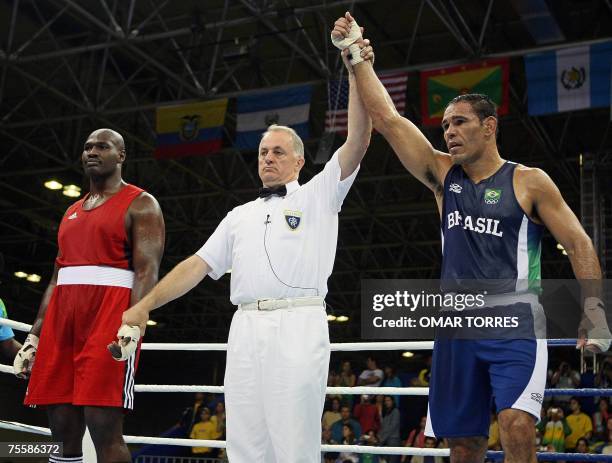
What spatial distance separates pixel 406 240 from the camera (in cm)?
2131

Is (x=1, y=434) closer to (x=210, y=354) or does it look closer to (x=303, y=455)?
(x=210, y=354)

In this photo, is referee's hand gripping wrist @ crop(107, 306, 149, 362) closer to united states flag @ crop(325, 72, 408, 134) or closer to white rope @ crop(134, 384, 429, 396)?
white rope @ crop(134, 384, 429, 396)

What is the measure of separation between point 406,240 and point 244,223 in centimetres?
1793

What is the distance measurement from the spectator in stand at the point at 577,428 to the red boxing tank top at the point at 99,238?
817 cm

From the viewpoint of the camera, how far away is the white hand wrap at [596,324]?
Answer: 2.99m

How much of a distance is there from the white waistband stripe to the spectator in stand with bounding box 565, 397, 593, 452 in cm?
814

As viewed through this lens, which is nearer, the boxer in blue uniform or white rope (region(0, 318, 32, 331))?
the boxer in blue uniform

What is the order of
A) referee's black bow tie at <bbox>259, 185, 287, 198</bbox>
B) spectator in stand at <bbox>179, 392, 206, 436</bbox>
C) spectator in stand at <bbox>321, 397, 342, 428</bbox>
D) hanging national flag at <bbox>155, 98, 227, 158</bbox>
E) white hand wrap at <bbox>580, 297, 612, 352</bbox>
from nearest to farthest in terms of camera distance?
white hand wrap at <bbox>580, 297, 612, 352</bbox>
referee's black bow tie at <bbox>259, 185, 287, 198</bbox>
spectator in stand at <bbox>321, 397, 342, 428</bbox>
spectator in stand at <bbox>179, 392, 206, 436</bbox>
hanging national flag at <bbox>155, 98, 227, 158</bbox>

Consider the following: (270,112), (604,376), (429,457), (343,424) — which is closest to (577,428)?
(604,376)

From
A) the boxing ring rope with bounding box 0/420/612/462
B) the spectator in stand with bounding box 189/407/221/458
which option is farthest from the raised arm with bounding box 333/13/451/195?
the spectator in stand with bounding box 189/407/221/458

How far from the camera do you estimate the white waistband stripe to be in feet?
12.5

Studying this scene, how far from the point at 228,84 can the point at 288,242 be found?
12.7 metres

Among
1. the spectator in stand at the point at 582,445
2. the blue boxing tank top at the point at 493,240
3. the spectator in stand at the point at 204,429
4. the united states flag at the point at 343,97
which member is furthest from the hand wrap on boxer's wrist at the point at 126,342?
the spectator in stand at the point at 204,429

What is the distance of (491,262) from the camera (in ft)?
10.5
